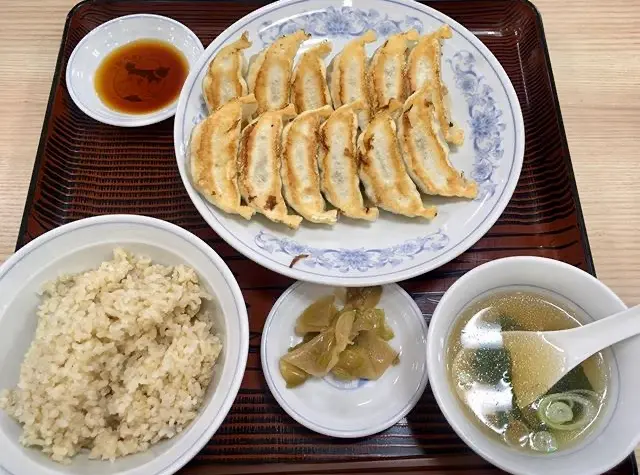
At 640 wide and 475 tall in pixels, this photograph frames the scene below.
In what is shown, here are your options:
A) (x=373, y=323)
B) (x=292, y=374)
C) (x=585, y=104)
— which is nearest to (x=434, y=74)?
(x=585, y=104)

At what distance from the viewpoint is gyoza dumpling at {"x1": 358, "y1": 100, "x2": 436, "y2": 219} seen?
6.33 ft

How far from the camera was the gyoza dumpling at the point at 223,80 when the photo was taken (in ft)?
6.88

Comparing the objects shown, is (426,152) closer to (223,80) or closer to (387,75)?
(387,75)

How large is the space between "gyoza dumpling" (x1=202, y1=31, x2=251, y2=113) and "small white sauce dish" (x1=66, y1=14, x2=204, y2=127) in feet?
0.83

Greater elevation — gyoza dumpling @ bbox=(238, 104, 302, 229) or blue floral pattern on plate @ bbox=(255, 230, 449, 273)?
gyoza dumpling @ bbox=(238, 104, 302, 229)

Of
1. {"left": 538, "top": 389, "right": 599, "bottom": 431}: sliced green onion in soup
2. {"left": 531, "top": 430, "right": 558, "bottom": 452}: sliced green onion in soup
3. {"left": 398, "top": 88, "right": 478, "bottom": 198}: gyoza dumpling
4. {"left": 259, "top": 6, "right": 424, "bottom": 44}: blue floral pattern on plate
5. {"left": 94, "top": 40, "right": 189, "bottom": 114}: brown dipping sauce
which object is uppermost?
{"left": 259, "top": 6, "right": 424, "bottom": 44}: blue floral pattern on plate

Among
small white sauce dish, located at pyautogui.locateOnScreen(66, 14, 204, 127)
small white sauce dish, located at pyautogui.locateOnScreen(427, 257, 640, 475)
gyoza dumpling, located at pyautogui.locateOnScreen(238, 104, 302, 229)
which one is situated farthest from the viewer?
small white sauce dish, located at pyautogui.locateOnScreen(66, 14, 204, 127)

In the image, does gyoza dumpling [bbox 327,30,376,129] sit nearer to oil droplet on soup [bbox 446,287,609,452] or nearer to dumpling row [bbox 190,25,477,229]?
dumpling row [bbox 190,25,477,229]

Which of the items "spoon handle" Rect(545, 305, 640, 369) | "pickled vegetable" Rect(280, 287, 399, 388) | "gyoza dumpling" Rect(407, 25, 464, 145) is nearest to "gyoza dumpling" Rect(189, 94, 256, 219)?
"pickled vegetable" Rect(280, 287, 399, 388)

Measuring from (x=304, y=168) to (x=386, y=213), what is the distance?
1.16 feet

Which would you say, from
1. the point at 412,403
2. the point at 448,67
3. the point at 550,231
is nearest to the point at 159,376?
the point at 412,403

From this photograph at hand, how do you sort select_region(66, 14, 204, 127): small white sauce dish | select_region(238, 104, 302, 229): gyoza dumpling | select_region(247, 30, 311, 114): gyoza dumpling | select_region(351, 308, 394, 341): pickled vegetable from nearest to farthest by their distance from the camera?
select_region(351, 308, 394, 341): pickled vegetable → select_region(238, 104, 302, 229): gyoza dumpling → select_region(247, 30, 311, 114): gyoza dumpling → select_region(66, 14, 204, 127): small white sauce dish

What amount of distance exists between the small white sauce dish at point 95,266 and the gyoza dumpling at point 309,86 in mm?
833

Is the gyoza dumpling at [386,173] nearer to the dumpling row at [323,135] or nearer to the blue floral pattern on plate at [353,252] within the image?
the dumpling row at [323,135]
